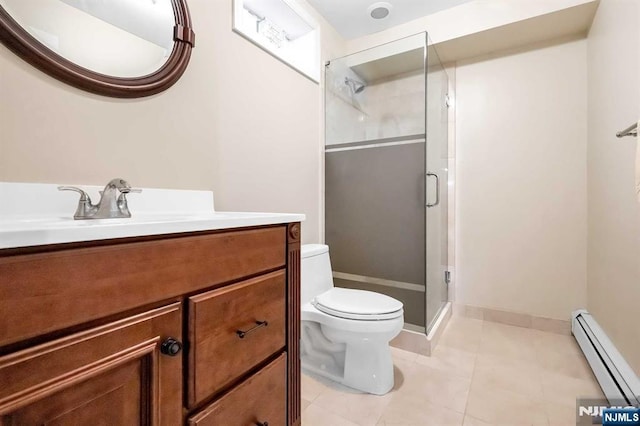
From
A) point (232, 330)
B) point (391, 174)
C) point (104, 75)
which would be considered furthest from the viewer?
point (391, 174)

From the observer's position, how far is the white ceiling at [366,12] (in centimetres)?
196

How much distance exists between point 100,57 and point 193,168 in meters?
0.48

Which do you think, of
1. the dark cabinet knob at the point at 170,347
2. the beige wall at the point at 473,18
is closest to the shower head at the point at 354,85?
the beige wall at the point at 473,18

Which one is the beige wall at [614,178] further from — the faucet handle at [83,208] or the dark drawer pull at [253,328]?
the faucet handle at [83,208]

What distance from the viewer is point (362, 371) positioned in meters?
1.39

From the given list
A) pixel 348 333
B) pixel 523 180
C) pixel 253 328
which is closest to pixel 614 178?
pixel 523 180

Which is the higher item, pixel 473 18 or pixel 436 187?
pixel 473 18

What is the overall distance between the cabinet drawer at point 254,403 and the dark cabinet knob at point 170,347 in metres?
0.18

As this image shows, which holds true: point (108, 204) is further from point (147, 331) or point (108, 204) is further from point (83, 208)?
point (147, 331)

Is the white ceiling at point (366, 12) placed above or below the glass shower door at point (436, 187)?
above

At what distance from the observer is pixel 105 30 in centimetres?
99

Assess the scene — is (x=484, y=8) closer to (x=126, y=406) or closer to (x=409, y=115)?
(x=409, y=115)

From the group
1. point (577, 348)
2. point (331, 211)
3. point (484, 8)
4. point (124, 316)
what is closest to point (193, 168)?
point (124, 316)

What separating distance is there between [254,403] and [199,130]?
42.7 inches
